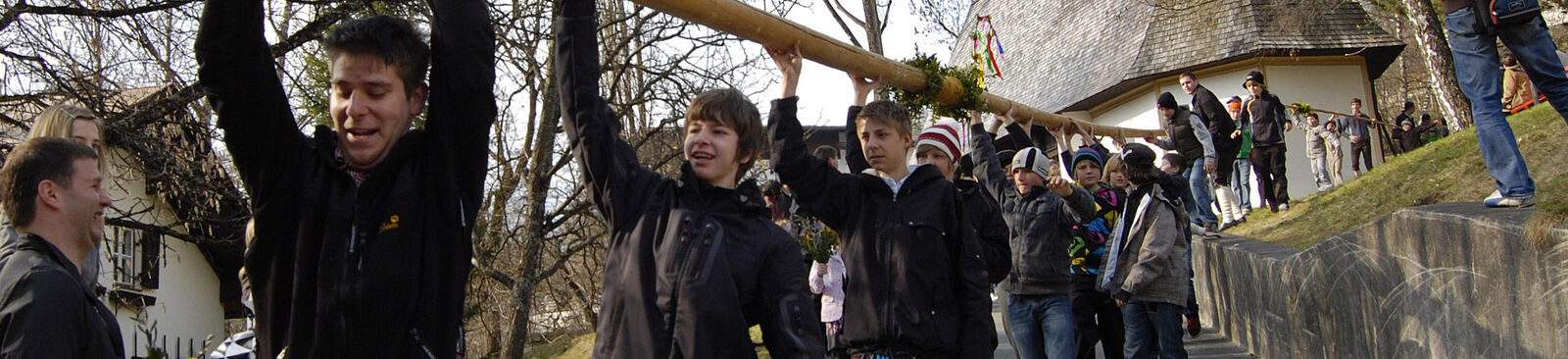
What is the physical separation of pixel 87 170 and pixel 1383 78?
52266 millimetres

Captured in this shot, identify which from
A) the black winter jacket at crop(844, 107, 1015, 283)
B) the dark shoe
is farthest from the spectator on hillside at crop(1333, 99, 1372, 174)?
the black winter jacket at crop(844, 107, 1015, 283)

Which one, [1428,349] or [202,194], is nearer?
[1428,349]

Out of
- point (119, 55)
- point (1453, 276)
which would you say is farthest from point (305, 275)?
point (119, 55)

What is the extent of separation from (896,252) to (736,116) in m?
1.27

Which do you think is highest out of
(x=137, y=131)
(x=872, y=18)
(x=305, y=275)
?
(x=872, y=18)

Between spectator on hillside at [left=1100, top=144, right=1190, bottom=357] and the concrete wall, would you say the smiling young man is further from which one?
spectator on hillside at [left=1100, top=144, right=1190, bottom=357]

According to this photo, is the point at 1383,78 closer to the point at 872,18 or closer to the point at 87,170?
the point at 872,18

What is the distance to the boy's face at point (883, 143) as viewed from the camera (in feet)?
17.0

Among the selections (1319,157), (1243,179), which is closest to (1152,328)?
(1243,179)

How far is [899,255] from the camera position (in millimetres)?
4777

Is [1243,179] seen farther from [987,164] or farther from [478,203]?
[478,203]

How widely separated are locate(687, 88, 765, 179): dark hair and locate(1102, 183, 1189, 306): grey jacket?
3.96m

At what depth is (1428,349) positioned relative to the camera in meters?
5.83

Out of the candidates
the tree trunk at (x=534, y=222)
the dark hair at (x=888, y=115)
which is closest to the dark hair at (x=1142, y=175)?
the dark hair at (x=888, y=115)
